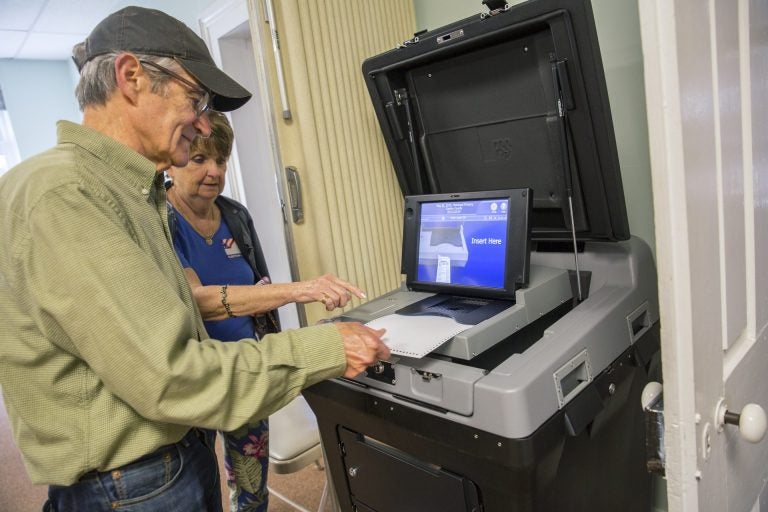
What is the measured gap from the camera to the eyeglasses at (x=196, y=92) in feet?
2.83

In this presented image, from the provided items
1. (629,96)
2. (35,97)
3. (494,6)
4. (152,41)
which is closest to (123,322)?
(152,41)

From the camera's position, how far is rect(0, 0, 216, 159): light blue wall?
479 centimetres

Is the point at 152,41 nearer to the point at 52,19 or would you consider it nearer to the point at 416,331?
the point at 416,331

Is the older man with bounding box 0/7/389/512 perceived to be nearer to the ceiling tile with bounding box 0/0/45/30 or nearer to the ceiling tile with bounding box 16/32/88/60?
the ceiling tile with bounding box 0/0/45/30

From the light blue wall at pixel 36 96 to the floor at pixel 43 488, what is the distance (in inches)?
127

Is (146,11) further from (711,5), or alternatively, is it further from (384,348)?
(711,5)

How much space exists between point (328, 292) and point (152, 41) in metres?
0.65

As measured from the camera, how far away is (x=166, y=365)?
710mm

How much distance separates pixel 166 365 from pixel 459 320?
0.59m

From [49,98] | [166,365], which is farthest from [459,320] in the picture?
[49,98]

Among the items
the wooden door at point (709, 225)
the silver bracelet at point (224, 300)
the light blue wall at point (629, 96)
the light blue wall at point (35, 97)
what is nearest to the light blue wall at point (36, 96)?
the light blue wall at point (35, 97)

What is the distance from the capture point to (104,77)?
0.85 meters

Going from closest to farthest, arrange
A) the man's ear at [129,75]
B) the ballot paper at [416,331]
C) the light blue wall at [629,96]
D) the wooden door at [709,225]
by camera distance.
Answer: the wooden door at [709,225], the man's ear at [129,75], the ballot paper at [416,331], the light blue wall at [629,96]

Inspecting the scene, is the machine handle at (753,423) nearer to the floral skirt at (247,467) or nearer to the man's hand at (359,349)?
the man's hand at (359,349)
